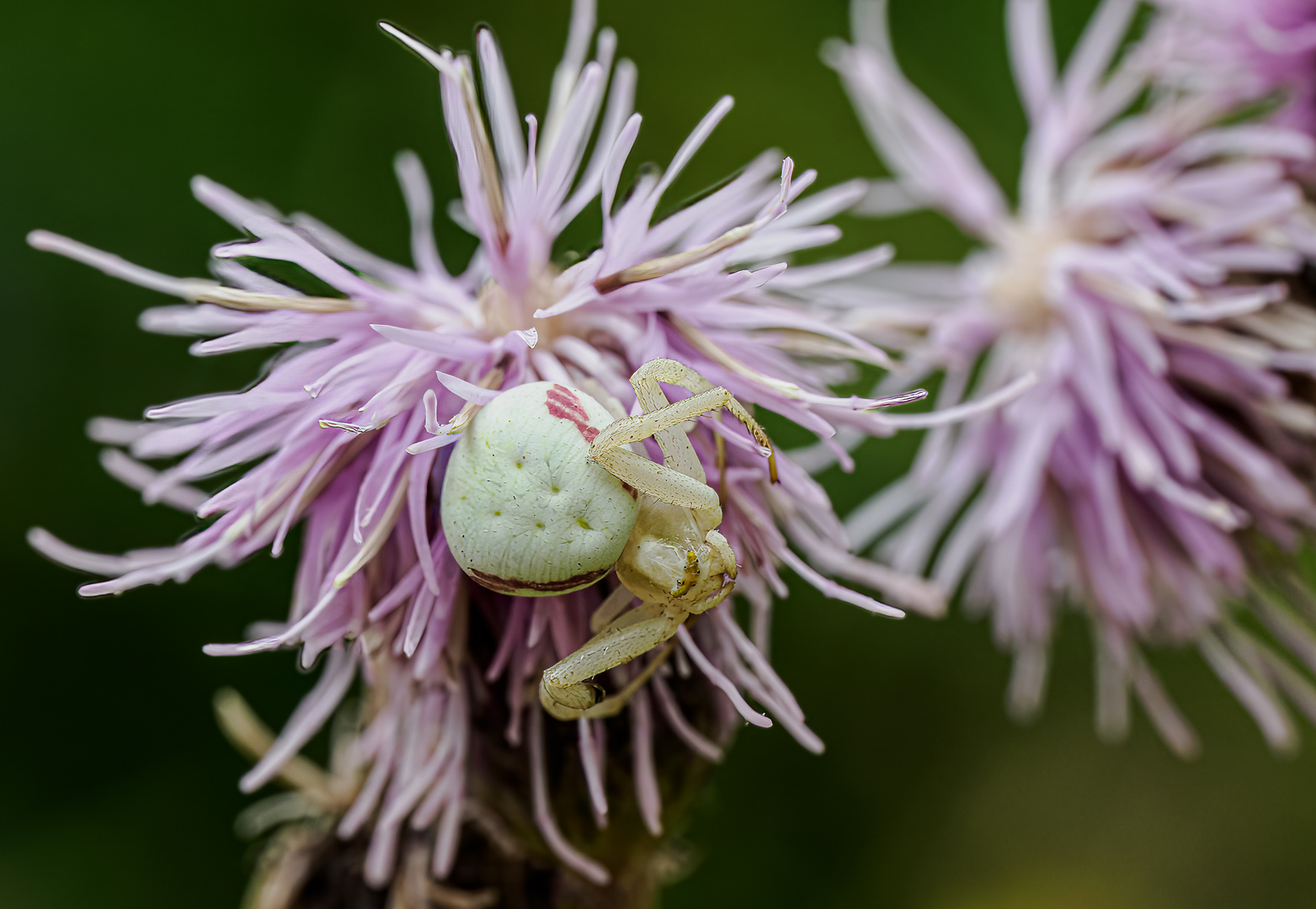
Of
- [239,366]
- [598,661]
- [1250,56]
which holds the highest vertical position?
[1250,56]

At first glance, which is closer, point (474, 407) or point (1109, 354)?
point (474, 407)

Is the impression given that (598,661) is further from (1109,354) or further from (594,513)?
(1109,354)

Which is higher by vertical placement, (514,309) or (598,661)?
(514,309)

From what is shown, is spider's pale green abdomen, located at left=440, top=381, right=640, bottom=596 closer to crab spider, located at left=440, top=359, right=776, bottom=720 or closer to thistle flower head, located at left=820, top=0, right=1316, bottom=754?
crab spider, located at left=440, top=359, right=776, bottom=720

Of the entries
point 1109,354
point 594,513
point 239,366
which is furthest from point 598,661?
point 239,366

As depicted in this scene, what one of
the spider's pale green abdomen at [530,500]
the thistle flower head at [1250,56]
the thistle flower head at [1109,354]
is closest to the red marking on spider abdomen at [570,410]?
the spider's pale green abdomen at [530,500]

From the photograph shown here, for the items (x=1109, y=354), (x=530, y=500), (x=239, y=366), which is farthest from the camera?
(x=239, y=366)

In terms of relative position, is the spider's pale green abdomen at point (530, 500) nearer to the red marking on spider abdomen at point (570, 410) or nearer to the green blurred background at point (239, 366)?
the red marking on spider abdomen at point (570, 410)

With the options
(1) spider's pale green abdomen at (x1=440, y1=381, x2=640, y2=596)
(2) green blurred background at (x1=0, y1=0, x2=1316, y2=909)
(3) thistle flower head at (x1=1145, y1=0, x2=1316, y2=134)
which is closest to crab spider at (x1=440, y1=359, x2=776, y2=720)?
(1) spider's pale green abdomen at (x1=440, y1=381, x2=640, y2=596)
